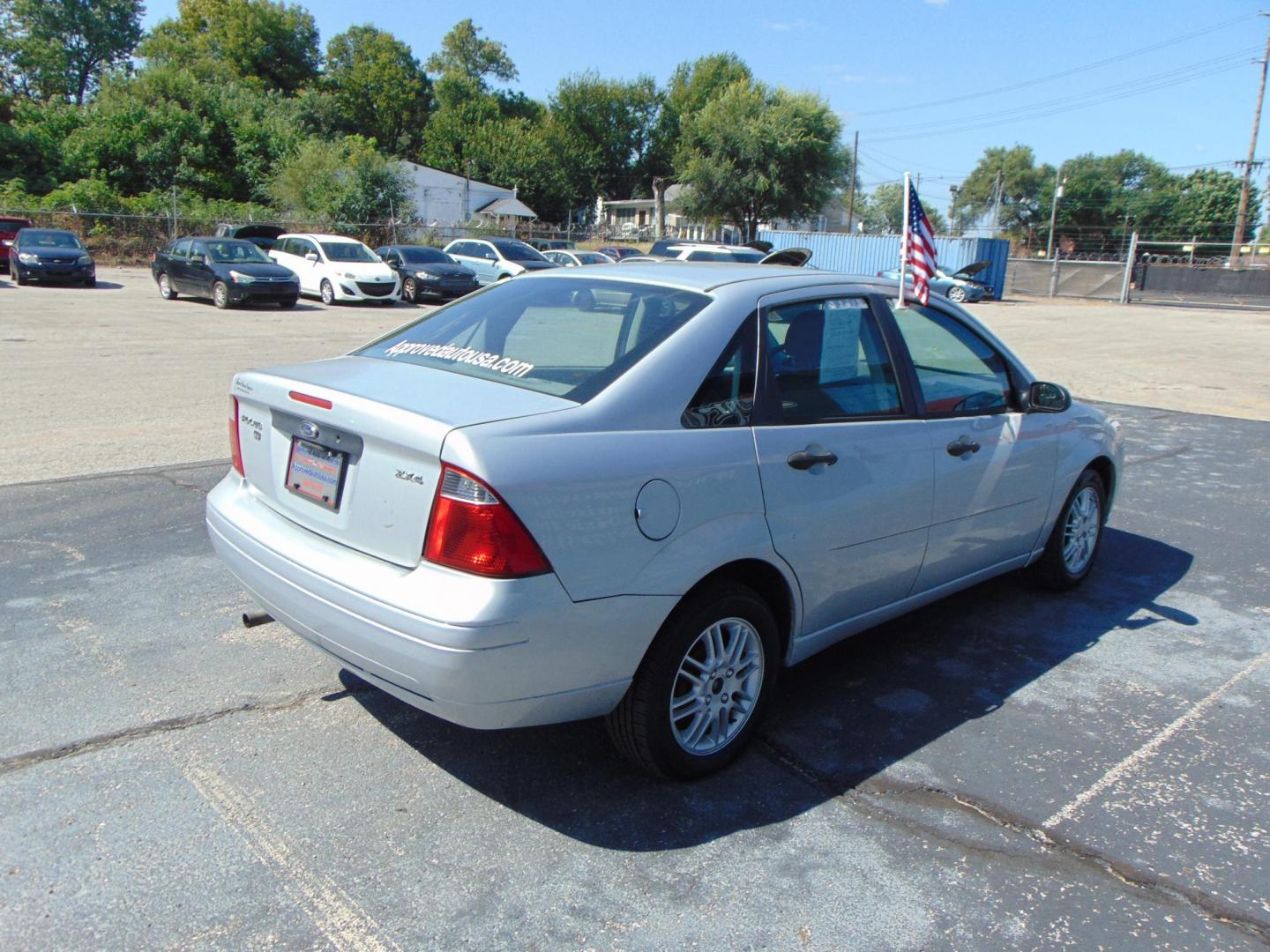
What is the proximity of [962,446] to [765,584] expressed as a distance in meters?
1.21

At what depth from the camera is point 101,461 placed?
23.4 ft

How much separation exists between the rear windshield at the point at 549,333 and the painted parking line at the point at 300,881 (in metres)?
1.53

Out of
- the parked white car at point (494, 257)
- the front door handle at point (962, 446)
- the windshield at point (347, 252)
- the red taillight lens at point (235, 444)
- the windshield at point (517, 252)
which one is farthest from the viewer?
the windshield at point (517, 252)

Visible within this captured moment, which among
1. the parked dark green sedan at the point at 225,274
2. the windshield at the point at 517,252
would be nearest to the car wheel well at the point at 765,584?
the parked dark green sedan at the point at 225,274

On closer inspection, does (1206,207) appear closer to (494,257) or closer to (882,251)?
(882,251)

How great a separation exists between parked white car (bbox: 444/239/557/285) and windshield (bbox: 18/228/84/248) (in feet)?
31.0

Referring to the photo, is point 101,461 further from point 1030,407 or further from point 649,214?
point 649,214

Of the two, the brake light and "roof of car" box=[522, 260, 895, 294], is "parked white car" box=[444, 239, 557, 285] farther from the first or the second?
the brake light

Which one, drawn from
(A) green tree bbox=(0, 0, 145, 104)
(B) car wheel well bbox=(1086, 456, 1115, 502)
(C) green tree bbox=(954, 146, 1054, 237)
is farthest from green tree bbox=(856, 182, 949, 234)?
(B) car wheel well bbox=(1086, 456, 1115, 502)

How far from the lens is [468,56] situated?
92875 millimetres

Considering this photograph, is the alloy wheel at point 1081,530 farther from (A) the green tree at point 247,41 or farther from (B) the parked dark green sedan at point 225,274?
(A) the green tree at point 247,41

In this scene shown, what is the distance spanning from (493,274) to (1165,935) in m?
26.0

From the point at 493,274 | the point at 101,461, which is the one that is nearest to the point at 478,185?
the point at 493,274

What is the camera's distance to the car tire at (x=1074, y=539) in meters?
5.02
